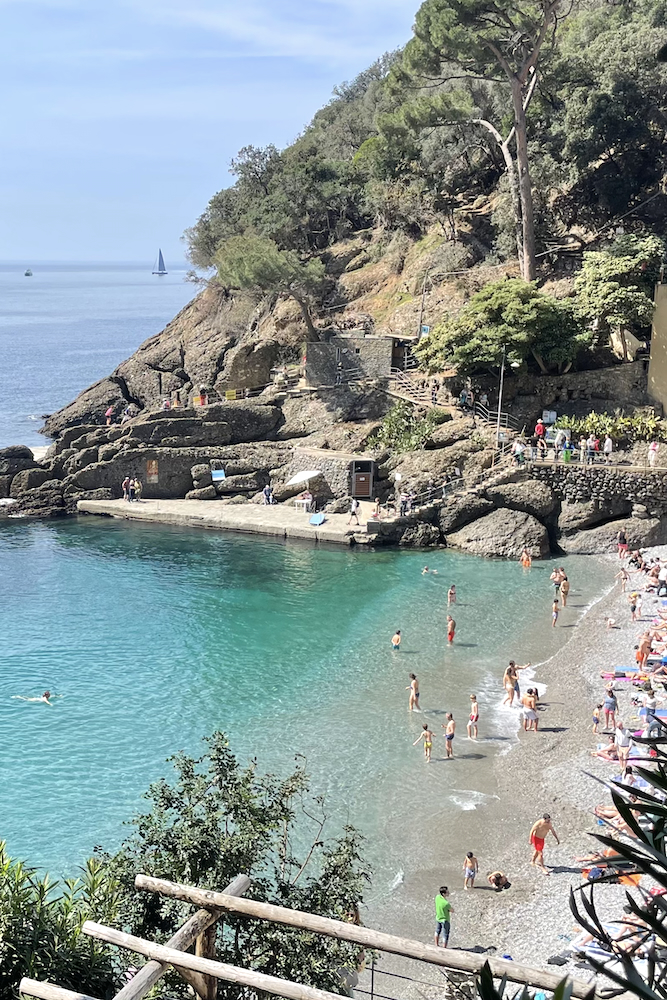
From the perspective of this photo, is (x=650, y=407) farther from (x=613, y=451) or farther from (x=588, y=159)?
(x=588, y=159)

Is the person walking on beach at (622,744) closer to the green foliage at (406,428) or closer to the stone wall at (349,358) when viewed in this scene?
the green foliage at (406,428)

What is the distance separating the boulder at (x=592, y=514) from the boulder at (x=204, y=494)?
14881 millimetres

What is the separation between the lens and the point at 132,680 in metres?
24.0

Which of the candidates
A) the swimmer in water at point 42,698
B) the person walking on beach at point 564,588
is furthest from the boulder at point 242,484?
the swimmer in water at point 42,698

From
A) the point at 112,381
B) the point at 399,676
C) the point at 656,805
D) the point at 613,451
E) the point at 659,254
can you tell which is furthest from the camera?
the point at 112,381

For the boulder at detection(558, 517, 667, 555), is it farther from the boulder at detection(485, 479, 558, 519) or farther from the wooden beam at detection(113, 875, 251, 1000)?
the wooden beam at detection(113, 875, 251, 1000)

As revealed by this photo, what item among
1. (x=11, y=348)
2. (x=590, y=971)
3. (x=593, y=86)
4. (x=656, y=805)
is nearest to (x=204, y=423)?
(x=593, y=86)

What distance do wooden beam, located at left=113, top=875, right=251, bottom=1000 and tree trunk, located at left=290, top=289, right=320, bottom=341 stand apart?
37.7 meters

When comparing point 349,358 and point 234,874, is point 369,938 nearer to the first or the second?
point 234,874

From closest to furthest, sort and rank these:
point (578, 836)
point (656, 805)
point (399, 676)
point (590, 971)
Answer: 1. point (656, 805)
2. point (590, 971)
3. point (578, 836)
4. point (399, 676)

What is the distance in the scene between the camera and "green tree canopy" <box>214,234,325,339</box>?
41844 millimetres

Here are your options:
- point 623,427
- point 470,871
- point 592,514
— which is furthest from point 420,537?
point 470,871

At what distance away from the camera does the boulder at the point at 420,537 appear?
3397 cm

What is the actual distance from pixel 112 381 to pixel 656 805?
5109 centimetres
